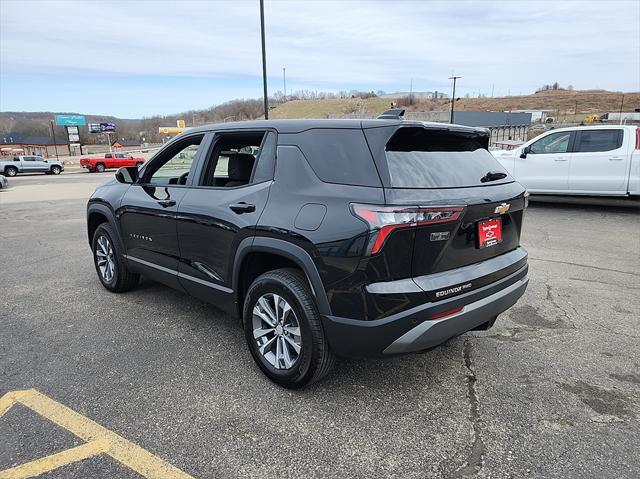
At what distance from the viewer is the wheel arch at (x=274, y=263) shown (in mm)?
2666

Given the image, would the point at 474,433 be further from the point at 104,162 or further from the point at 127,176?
the point at 104,162

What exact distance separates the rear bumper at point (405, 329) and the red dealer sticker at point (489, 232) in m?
0.31

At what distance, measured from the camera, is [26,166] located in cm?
3322

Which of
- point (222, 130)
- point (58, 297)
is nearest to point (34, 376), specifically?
point (58, 297)

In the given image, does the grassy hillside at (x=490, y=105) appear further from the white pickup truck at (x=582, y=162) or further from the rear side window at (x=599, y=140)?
the rear side window at (x=599, y=140)

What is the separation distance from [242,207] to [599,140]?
9.03 m

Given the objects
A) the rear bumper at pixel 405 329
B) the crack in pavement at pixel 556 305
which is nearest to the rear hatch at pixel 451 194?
the rear bumper at pixel 405 329

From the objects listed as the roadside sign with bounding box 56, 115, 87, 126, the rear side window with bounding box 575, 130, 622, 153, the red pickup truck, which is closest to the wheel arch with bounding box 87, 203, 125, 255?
the rear side window with bounding box 575, 130, 622, 153

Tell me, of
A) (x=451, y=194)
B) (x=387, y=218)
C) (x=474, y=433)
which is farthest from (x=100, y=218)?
(x=474, y=433)

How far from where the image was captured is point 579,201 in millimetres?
10758

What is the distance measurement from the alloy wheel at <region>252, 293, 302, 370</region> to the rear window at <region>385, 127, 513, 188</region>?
1.10 metres

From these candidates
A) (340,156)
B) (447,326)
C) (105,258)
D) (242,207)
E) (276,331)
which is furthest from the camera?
(105,258)

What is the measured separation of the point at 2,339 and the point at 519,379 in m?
4.16

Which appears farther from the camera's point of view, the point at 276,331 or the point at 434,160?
the point at 276,331
